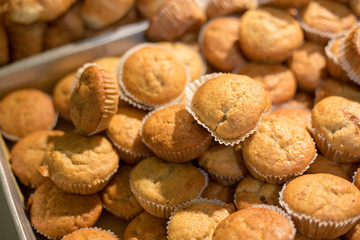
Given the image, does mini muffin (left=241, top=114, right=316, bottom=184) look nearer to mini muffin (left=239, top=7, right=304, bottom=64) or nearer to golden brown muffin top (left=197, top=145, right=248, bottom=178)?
golden brown muffin top (left=197, top=145, right=248, bottom=178)

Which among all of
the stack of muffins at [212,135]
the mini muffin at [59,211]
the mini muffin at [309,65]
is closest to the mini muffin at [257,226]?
the stack of muffins at [212,135]

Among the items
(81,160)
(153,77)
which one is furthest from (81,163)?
(153,77)

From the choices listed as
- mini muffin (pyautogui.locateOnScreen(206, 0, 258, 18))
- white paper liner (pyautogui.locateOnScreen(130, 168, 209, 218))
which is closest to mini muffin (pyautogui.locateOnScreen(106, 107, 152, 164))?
white paper liner (pyautogui.locateOnScreen(130, 168, 209, 218))

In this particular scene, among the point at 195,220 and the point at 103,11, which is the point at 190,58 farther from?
the point at 195,220

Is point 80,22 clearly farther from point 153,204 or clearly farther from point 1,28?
point 153,204

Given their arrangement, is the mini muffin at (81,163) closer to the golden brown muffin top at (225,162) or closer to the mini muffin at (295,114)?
the golden brown muffin top at (225,162)

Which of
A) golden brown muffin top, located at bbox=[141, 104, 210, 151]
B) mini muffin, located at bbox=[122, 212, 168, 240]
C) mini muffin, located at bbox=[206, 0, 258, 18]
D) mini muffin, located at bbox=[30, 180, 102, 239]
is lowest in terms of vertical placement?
mini muffin, located at bbox=[122, 212, 168, 240]
